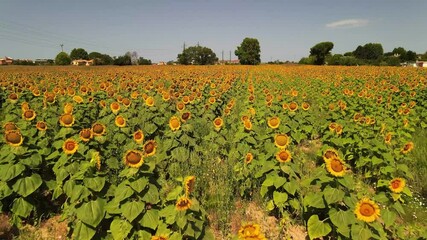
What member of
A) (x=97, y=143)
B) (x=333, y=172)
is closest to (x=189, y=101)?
(x=97, y=143)

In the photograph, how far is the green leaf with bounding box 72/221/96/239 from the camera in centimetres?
369

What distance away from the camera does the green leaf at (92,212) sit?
3.69 metres

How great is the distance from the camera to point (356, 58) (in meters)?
77.2

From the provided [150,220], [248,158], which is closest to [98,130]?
[150,220]

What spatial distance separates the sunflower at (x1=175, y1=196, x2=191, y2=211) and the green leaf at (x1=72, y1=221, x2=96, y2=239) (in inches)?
53.5

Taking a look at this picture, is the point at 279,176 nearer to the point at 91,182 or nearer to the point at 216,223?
the point at 216,223

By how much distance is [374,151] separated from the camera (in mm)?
6152

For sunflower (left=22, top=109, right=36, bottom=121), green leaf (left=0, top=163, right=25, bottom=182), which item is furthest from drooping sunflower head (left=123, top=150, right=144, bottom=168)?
sunflower (left=22, top=109, right=36, bottom=121)

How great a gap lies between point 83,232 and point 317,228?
293 centimetres

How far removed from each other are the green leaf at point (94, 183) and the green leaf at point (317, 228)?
2717 mm

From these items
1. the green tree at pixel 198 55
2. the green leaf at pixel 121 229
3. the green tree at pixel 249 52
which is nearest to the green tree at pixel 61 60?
the green tree at pixel 198 55

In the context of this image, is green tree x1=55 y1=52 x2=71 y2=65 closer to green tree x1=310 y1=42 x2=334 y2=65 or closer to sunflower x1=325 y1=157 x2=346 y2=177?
green tree x1=310 y1=42 x2=334 y2=65

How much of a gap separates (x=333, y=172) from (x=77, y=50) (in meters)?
121

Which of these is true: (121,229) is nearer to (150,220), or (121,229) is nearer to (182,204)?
(150,220)
